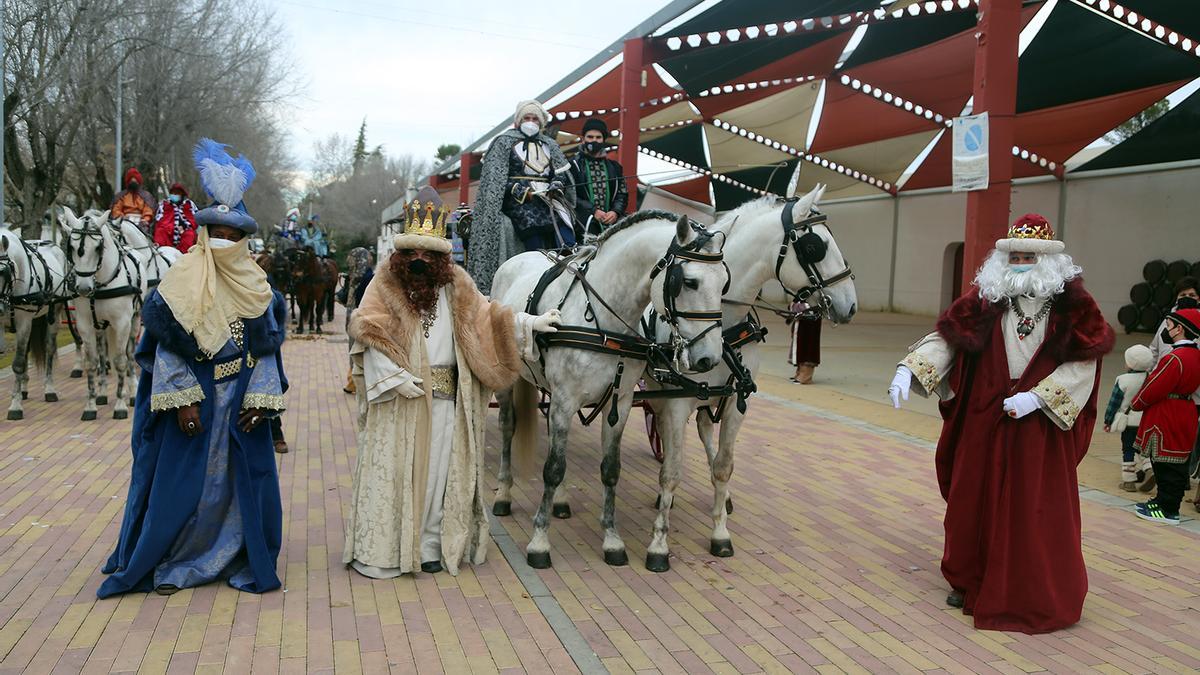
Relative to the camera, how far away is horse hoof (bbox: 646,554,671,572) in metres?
4.89

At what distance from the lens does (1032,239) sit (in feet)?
14.1

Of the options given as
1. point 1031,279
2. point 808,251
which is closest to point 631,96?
point 808,251

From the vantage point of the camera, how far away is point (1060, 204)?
20.8 meters

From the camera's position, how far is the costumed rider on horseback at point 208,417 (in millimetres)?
4066

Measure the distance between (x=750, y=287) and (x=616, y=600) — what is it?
1.95 meters

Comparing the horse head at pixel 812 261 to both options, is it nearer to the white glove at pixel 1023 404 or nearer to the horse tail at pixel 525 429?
the white glove at pixel 1023 404

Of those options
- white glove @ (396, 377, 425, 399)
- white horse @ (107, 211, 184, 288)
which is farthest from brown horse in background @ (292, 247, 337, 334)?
white glove @ (396, 377, 425, 399)

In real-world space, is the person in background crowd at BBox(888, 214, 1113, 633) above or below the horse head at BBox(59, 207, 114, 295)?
below

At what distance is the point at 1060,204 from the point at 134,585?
21687 millimetres

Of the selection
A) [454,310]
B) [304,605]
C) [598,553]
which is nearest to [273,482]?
[304,605]

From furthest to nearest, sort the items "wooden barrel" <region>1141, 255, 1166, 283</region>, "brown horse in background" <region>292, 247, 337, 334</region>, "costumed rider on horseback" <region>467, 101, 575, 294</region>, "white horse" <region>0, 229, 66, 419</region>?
"brown horse in background" <region>292, 247, 337, 334</region>, "wooden barrel" <region>1141, 255, 1166, 283</region>, "white horse" <region>0, 229, 66, 419</region>, "costumed rider on horseback" <region>467, 101, 575, 294</region>

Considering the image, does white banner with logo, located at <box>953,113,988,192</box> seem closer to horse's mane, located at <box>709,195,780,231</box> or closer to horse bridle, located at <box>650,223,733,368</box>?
horse's mane, located at <box>709,195,780,231</box>

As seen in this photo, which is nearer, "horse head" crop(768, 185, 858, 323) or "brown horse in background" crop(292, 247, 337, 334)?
"horse head" crop(768, 185, 858, 323)

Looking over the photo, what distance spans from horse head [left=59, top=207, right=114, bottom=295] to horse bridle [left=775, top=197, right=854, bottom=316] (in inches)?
272
